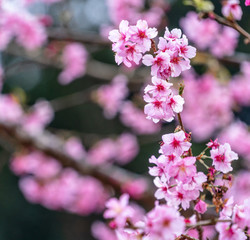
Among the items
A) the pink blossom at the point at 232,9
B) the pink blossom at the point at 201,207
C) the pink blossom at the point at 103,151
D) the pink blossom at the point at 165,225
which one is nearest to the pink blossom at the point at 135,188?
the pink blossom at the point at 103,151

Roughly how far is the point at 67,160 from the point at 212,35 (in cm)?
154

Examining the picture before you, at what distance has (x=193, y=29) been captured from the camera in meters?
3.03

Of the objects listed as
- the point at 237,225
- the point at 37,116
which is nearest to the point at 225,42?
the point at 37,116

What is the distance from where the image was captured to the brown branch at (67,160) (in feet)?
9.86

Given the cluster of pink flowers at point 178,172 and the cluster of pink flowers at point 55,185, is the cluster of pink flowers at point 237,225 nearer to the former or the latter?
the cluster of pink flowers at point 178,172

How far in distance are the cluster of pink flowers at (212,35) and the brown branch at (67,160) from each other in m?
1.23

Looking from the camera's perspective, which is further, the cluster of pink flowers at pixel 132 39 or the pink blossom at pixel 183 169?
the cluster of pink flowers at pixel 132 39

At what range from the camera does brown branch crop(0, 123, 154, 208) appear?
9.86 feet

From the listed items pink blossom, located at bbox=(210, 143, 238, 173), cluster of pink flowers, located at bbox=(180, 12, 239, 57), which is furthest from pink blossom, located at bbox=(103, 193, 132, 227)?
cluster of pink flowers, located at bbox=(180, 12, 239, 57)

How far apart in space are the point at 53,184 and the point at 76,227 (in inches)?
217

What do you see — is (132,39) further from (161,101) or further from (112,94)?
(112,94)

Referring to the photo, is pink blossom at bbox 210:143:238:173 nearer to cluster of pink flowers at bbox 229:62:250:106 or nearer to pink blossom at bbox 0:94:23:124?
cluster of pink flowers at bbox 229:62:250:106

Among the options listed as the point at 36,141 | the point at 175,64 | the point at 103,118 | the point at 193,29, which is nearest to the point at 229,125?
the point at 193,29

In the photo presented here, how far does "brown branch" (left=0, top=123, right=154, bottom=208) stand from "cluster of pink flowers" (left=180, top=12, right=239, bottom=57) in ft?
4.03
